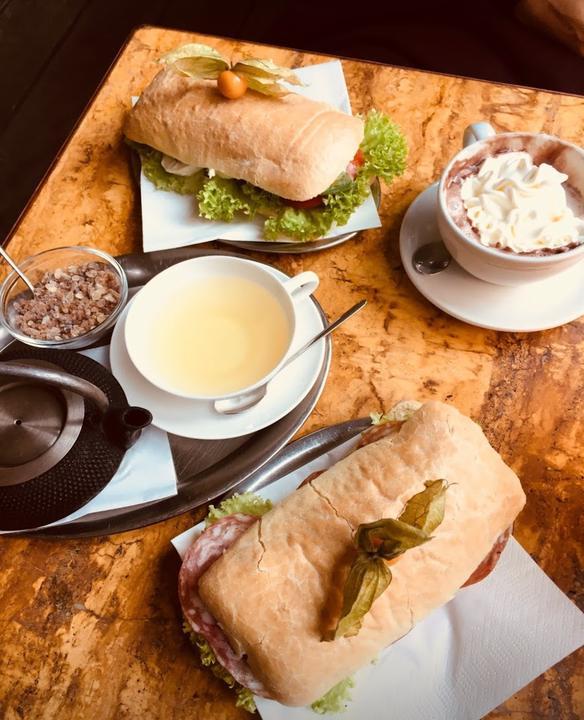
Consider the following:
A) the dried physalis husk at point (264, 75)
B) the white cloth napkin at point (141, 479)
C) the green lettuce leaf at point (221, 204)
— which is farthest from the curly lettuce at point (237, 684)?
the dried physalis husk at point (264, 75)

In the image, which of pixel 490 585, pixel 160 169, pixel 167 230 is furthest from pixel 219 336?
pixel 490 585

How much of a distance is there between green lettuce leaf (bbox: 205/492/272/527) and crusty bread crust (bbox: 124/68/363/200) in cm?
61

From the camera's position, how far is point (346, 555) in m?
0.86

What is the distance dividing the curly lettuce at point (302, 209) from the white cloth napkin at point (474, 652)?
27.2 inches

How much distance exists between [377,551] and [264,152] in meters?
0.84

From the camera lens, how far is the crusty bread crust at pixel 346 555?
83cm

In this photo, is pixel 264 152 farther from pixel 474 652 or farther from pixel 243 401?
pixel 474 652

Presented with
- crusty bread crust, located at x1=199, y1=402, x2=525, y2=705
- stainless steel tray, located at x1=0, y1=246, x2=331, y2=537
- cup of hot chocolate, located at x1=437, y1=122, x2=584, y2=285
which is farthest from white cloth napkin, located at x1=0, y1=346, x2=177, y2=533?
cup of hot chocolate, located at x1=437, y1=122, x2=584, y2=285

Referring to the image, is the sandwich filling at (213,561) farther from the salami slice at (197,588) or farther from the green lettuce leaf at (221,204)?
the green lettuce leaf at (221,204)

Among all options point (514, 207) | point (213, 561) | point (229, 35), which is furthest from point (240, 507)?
point (229, 35)

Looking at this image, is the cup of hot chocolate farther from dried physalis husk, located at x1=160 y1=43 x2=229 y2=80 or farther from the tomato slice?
dried physalis husk, located at x1=160 y1=43 x2=229 y2=80

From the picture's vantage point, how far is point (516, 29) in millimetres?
1963

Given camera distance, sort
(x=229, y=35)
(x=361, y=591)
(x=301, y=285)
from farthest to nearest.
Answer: (x=229, y=35) < (x=301, y=285) < (x=361, y=591)

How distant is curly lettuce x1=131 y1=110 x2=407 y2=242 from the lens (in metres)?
1.27
